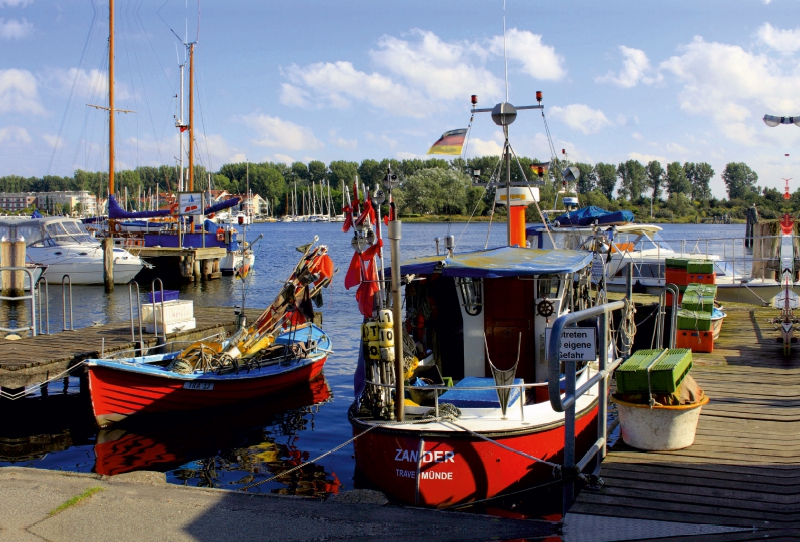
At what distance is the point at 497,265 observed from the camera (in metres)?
10.4

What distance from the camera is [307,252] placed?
615 inches

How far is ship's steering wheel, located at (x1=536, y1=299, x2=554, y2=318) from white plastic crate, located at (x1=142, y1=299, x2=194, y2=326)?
919 cm

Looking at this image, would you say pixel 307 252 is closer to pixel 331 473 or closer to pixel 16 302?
pixel 331 473

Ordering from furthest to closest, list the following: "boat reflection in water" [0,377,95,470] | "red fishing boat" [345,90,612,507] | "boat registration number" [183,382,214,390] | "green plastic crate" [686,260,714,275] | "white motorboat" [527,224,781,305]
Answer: "white motorboat" [527,224,781,305] < "green plastic crate" [686,260,714,275] < "boat registration number" [183,382,214,390] < "boat reflection in water" [0,377,95,470] < "red fishing boat" [345,90,612,507]

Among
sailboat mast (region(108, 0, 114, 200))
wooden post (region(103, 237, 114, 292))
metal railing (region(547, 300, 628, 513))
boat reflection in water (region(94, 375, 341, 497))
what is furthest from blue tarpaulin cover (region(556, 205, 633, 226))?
sailboat mast (region(108, 0, 114, 200))

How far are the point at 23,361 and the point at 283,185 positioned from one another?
150 m

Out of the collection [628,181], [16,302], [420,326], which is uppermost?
[628,181]

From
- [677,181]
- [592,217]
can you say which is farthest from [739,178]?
[592,217]

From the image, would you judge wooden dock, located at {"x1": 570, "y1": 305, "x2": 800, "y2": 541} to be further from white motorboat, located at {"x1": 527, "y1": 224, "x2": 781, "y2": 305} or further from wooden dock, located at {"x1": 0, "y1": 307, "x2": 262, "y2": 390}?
white motorboat, located at {"x1": 527, "y1": 224, "x2": 781, "y2": 305}

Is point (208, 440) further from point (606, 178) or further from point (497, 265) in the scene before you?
point (606, 178)

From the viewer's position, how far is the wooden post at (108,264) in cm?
3722

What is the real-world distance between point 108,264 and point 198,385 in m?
26.4

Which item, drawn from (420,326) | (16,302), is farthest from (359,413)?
(16,302)

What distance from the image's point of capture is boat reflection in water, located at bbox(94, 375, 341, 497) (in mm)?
11352
